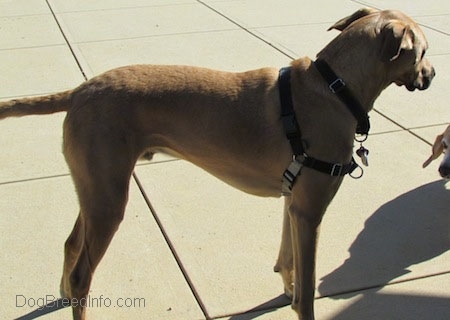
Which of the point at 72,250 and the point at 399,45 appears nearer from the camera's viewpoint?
the point at 399,45

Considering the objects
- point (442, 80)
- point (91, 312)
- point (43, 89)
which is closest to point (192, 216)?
point (91, 312)

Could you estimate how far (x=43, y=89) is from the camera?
268 inches

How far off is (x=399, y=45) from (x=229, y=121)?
0.93 meters

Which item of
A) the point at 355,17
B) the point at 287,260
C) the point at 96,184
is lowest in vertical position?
the point at 287,260

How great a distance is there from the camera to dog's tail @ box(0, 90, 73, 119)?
11.1 ft

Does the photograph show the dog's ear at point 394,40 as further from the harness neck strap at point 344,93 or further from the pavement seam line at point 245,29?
the pavement seam line at point 245,29

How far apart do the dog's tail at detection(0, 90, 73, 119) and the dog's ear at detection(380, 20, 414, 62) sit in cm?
164

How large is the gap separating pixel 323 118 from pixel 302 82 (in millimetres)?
234

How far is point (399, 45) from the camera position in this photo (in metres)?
3.09

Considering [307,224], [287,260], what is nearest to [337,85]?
[307,224]

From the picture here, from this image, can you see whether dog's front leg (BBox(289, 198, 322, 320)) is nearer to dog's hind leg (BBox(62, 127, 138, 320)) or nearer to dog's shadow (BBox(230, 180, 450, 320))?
dog's shadow (BBox(230, 180, 450, 320))

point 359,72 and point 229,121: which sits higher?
point 359,72

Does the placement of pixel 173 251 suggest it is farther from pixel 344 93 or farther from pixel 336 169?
pixel 344 93

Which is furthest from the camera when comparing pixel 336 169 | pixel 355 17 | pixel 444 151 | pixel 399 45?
pixel 444 151
